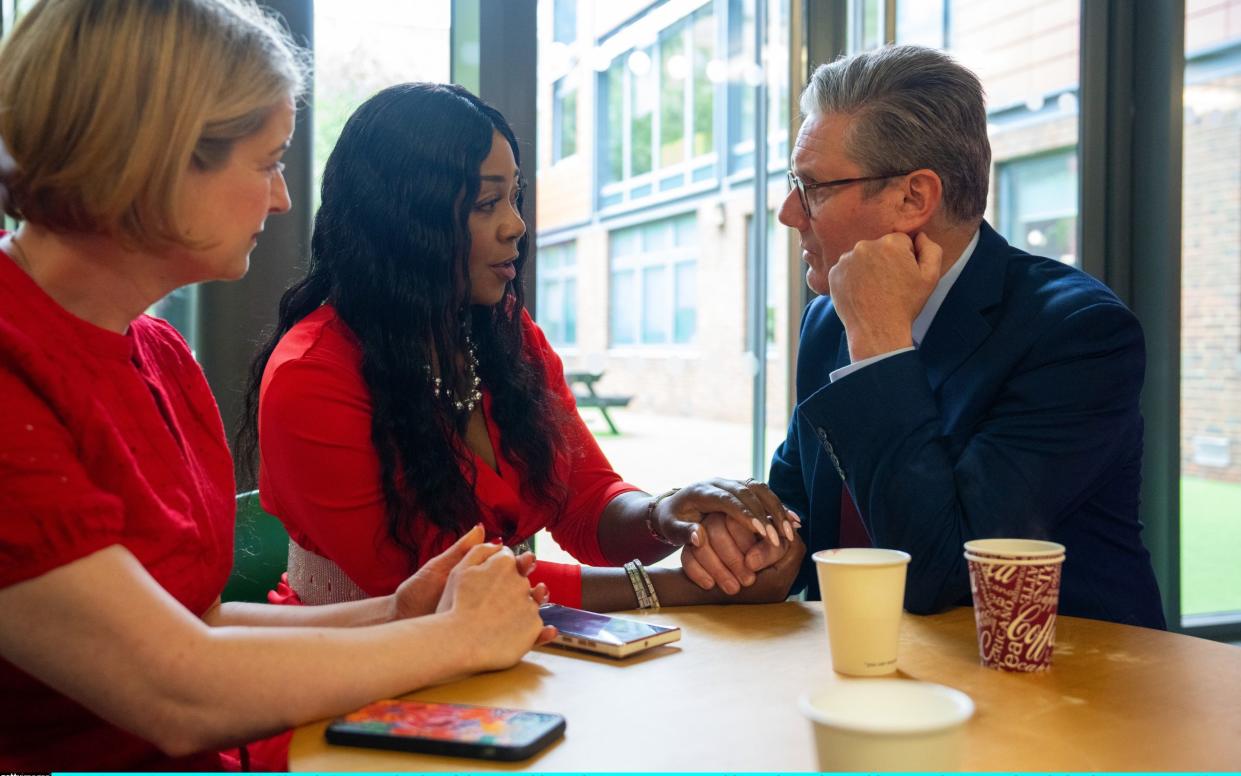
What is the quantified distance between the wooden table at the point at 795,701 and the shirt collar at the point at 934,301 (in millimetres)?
601

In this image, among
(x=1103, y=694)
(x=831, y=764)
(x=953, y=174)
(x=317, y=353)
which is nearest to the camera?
(x=831, y=764)

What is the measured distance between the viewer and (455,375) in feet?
6.52

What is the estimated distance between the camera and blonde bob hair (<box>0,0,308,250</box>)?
3.37 ft

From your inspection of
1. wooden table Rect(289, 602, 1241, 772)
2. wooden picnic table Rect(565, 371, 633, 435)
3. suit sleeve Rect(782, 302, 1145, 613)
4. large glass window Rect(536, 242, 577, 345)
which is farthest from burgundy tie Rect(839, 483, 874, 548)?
wooden picnic table Rect(565, 371, 633, 435)

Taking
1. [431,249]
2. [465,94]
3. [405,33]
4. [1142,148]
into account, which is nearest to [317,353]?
[431,249]

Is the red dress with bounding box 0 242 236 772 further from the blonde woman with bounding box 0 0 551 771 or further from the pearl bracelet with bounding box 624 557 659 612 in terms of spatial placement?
the pearl bracelet with bounding box 624 557 659 612

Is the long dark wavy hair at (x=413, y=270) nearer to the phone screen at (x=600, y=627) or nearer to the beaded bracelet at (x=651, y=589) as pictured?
the beaded bracelet at (x=651, y=589)

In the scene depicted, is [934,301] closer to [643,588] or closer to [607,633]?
[643,588]

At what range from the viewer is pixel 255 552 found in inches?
68.7

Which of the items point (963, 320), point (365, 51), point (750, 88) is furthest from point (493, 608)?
point (750, 88)

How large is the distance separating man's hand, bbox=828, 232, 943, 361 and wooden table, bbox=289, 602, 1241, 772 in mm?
475

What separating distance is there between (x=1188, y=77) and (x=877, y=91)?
238cm

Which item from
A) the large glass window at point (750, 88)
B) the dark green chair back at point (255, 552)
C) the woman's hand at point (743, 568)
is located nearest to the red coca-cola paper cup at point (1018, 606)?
the woman's hand at point (743, 568)

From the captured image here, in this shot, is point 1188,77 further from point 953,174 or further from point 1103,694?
point 1103,694
